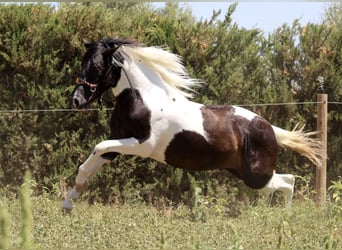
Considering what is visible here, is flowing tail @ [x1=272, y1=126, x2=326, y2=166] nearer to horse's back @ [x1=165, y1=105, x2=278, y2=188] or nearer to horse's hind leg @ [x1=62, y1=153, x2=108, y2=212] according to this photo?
horse's back @ [x1=165, y1=105, x2=278, y2=188]

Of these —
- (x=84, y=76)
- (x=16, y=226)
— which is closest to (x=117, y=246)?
(x=16, y=226)

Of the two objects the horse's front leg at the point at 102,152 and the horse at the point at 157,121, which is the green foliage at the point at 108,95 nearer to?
the horse at the point at 157,121

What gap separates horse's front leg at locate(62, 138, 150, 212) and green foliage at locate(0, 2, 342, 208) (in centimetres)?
159

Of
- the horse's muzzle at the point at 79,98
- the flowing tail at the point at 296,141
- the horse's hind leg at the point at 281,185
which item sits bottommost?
the horse's hind leg at the point at 281,185

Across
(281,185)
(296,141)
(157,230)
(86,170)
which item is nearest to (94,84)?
(86,170)

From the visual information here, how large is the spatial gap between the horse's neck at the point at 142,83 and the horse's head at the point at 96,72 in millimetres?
88

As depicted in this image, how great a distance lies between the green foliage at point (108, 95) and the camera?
8203mm

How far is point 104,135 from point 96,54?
2.17 metres

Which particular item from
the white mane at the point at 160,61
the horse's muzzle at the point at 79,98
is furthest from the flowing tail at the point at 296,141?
the horse's muzzle at the point at 79,98

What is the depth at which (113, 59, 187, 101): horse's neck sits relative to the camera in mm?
6484

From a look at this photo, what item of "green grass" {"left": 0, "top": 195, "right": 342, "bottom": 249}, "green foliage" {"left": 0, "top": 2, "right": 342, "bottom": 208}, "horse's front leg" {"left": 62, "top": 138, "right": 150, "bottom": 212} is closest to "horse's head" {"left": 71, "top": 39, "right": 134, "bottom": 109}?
"horse's front leg" {"left": 62, "top": 138, "right": 150, "bottom": 212}

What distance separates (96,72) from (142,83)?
51cm

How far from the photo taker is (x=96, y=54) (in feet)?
20.8

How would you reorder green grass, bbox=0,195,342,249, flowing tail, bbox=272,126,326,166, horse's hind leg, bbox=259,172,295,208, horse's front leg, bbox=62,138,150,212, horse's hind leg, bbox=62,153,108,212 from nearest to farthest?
green grass, bbox=0,195,342,249
horse's front leg, bbox=62,138,150,212
horse's hind leg, bbox=62,153,108,212
horse's hind leg, bbox=259,172,295,208
flowing tail, bbox=272,126,326,166
